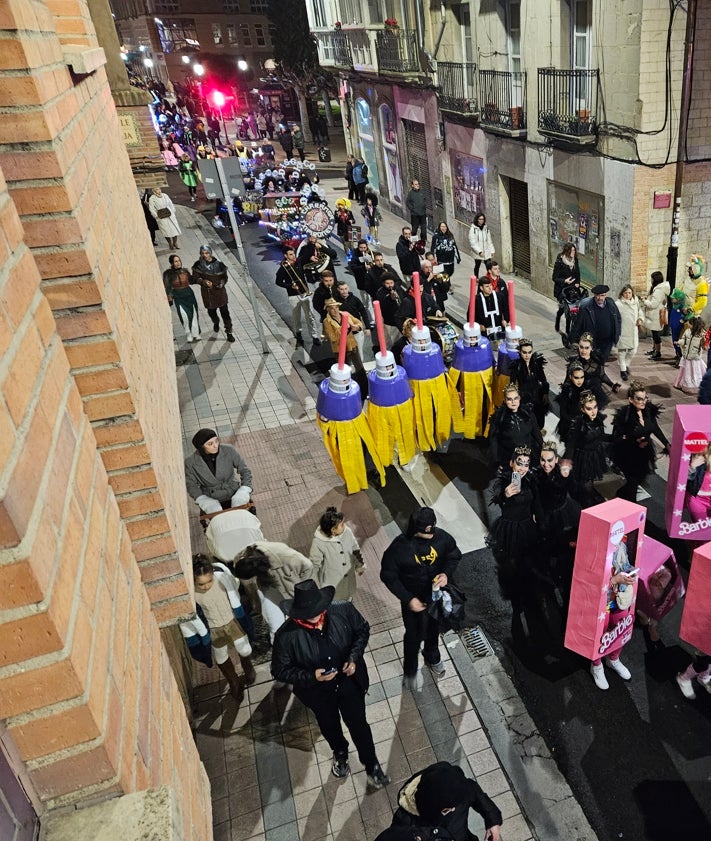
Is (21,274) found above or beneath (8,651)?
above

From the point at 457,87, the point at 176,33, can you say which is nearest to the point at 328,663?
the point at 457,87

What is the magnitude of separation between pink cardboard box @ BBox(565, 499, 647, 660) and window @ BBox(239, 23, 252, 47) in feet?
267

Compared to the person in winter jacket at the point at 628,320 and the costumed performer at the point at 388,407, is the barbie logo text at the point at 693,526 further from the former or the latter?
the person in winter jacket at the point at 628,320

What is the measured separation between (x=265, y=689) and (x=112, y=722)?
400 centimetres

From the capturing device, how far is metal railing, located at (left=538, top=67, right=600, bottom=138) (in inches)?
464

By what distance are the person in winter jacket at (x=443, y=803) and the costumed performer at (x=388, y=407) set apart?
4621mm

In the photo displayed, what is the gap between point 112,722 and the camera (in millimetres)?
1833

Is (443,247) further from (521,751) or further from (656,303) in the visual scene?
(521,751)

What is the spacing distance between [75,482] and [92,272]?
2.70ft

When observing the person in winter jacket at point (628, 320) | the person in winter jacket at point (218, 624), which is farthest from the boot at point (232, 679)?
the person in winter jacket at point (628, 320)

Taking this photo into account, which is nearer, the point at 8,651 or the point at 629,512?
the point at 8,651

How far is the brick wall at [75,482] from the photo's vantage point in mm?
1559

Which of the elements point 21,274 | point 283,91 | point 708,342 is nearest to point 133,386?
point 21,274

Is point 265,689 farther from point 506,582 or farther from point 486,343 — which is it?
point 486,343
